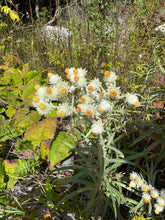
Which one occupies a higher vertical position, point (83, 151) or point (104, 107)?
point (104, 107)

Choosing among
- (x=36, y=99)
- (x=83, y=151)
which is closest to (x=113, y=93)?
(x=36, y=99)

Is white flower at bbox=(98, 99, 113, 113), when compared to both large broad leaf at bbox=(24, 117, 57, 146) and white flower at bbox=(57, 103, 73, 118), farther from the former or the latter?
large broad leaf at bbox=(24, 117, 57, 146)

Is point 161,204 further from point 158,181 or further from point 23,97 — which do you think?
point 23,97

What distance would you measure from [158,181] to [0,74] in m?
2.12

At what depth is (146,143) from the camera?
4.92 feet

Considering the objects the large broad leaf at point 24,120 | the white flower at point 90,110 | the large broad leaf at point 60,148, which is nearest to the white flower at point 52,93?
the white flower at point 90,110

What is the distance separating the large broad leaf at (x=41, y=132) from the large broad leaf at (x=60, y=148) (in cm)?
8

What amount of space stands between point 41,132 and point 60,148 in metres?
0.20

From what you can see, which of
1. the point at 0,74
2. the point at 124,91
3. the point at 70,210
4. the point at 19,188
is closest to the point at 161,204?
the point at 70,210

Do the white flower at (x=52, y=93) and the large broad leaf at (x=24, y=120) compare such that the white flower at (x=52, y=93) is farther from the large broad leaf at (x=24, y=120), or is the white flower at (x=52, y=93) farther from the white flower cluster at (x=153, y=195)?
the large broad leaf at (x=24, y=120)

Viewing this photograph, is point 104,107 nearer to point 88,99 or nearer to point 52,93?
point 88,99

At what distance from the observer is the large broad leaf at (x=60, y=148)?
1334 millimetres

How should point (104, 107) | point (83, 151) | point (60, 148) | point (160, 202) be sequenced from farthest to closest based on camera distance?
1. point (83, 151)
2. point (60, 148)
3. point (160, 202)
4. point (104, 107)

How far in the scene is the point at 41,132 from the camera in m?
1.45
